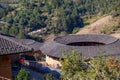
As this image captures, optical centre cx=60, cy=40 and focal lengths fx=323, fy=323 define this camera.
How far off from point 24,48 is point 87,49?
62.3ft

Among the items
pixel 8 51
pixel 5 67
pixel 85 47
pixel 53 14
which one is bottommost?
pixel 53 14

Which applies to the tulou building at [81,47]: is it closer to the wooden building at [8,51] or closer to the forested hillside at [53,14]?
the wooden building at [8,51]

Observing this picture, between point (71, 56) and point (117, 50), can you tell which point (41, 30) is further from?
point (71, 56)

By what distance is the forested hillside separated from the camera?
66281 millimetres

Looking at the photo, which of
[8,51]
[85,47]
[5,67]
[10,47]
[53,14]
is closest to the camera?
[8,51]

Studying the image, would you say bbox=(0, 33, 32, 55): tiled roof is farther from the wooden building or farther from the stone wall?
the stone wall

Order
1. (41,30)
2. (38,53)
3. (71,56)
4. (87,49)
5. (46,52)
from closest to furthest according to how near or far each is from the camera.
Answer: (71,56)
(87,49)
(46,52)
(38,53)
(41,30)

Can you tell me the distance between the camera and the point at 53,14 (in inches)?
2977

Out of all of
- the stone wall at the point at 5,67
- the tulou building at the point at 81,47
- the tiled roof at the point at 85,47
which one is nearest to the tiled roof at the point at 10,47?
the stone wall at the point at 5,67

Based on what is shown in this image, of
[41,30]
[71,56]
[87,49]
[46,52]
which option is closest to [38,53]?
[46,52]

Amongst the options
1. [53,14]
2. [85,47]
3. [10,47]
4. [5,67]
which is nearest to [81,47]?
[85,47]

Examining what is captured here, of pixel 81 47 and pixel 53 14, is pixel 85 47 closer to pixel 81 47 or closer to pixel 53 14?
pixel 81 47

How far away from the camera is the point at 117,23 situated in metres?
60.4

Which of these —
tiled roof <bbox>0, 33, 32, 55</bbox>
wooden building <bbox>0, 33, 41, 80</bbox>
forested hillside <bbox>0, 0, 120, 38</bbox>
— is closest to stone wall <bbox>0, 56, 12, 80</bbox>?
wooden building <bbox>0, 33, 41, 80</bbox>
